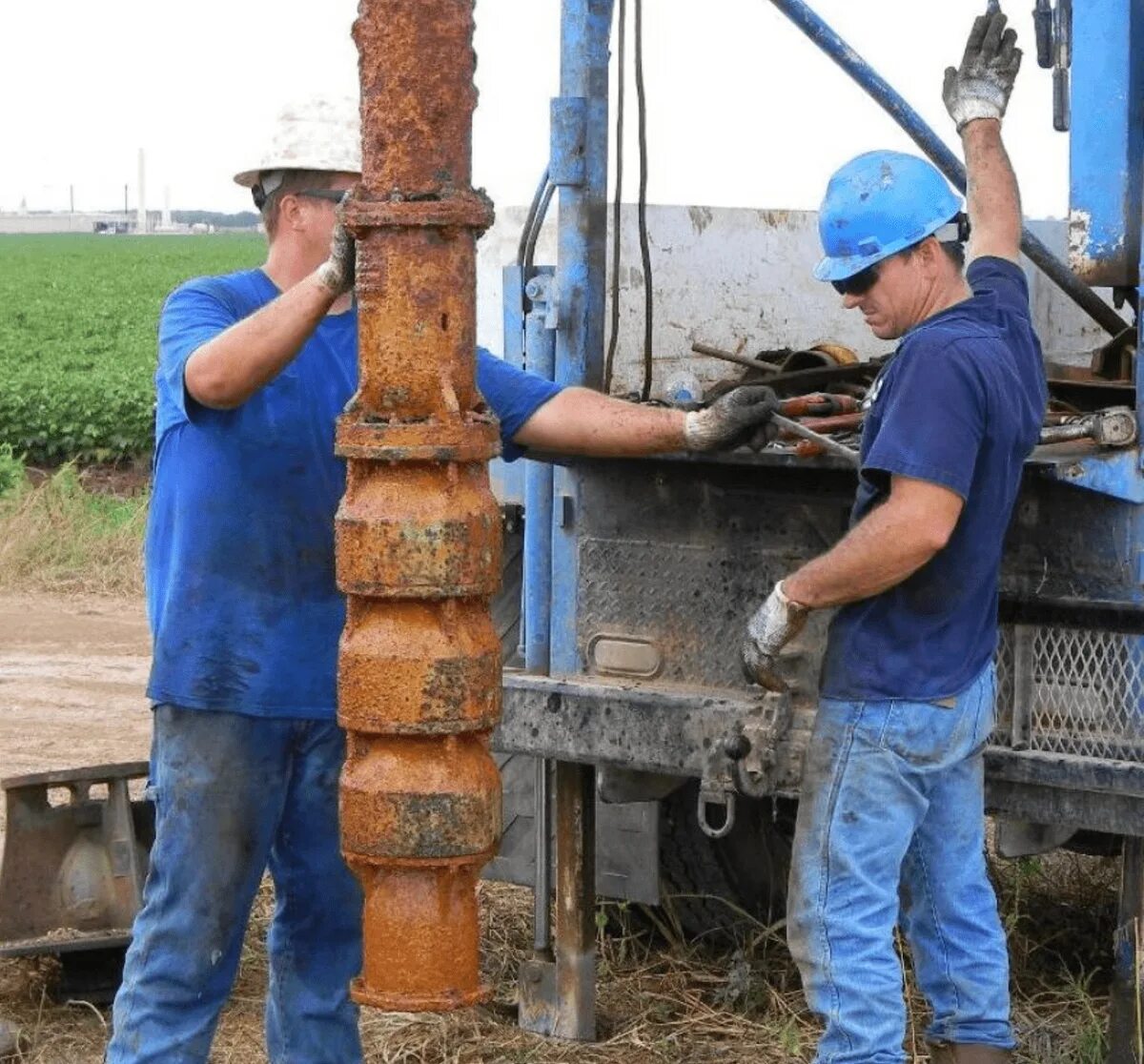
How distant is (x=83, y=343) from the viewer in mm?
29734

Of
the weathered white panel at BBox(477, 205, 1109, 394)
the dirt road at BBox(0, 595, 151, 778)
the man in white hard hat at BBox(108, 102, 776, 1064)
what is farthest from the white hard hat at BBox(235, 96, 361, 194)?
the dirt road at BBox(0, 595, 151, 778)

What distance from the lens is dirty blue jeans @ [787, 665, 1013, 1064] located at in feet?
11.4

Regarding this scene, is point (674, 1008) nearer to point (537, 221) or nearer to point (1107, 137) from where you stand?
point (537, 221)

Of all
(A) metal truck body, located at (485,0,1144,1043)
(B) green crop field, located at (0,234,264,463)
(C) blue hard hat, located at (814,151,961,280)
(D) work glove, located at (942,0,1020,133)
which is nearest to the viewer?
(C) blue hard hat, located at (814,151,961,280)

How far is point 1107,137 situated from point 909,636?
3.57 ft

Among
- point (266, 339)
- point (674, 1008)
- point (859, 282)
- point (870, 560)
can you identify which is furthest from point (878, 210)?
point (674, 1008)

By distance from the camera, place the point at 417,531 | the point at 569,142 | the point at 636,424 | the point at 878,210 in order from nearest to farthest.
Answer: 1. the point at 417,531
2. the point at 878,210
3. the point at 636,424
4. the point at 569,142

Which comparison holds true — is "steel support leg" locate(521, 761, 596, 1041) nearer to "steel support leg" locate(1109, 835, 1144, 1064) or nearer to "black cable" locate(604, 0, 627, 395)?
"black cable" locate(604, 0, 627, 395)

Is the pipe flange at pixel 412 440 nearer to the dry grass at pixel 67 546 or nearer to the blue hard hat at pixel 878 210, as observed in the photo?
the blue hard hat at pixel 878 210

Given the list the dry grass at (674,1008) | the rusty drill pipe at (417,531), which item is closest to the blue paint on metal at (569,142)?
the rusty drill pipe at (417,531)

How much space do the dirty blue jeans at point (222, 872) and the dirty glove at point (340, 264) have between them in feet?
2.89

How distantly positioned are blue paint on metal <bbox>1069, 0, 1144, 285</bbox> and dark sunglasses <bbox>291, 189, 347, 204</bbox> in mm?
1392

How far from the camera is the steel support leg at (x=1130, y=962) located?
12.7 feet

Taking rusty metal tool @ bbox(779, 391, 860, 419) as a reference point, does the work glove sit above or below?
above
